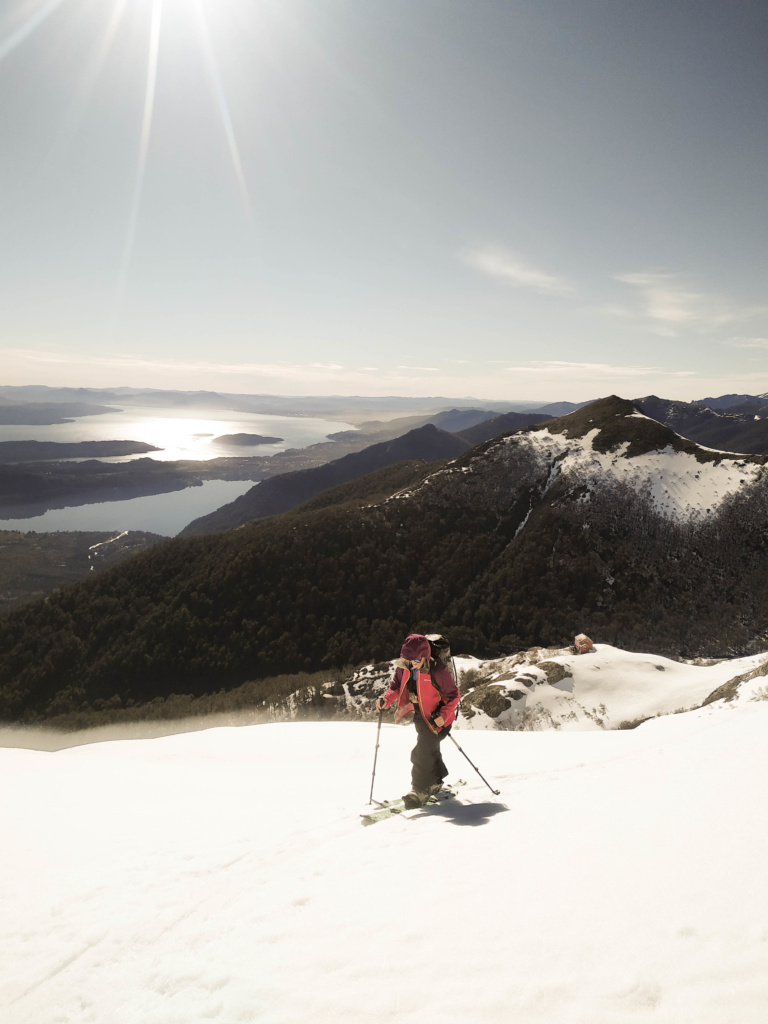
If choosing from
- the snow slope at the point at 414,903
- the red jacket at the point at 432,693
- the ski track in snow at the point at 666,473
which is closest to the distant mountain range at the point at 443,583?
the ski track in snow at the point at 666,473

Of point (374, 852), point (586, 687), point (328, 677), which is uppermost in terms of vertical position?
point (374, 852)

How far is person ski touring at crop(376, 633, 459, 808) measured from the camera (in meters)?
9.66

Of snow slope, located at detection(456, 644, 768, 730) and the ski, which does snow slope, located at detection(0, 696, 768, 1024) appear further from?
snow slope, located at detection(456, 644, 768, 730)

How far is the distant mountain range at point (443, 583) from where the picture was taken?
6394 centimetres

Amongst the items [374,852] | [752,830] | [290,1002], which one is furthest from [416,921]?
[752,830]

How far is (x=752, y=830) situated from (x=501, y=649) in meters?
60.0

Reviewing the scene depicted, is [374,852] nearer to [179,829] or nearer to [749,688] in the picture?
[179,829]

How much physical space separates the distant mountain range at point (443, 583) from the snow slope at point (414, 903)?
56522 mm

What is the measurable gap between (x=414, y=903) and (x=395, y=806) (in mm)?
4725

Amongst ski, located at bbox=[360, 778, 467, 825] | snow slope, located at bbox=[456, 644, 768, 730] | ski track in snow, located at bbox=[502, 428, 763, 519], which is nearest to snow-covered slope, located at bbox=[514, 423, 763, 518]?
ski track in snow, located at bbox=[502, 428, 763, 519]

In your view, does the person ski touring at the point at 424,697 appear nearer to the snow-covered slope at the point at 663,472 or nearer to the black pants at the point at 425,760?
the black pants at the point at 425,760

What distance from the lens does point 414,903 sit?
5.23 meters

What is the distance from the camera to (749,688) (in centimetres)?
2039

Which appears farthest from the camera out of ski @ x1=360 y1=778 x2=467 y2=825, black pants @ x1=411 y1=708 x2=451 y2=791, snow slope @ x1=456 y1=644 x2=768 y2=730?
snow slope @ x1=456 y1=644 x2=768 y2=730
